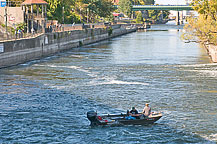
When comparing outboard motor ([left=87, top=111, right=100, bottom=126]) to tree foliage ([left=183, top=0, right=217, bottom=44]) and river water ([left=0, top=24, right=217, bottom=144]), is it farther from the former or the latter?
tree foliage ([left=183, top=0, right=217, bottom=44])

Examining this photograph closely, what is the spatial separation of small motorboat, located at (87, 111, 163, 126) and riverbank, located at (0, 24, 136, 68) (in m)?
31.9

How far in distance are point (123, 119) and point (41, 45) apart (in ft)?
152

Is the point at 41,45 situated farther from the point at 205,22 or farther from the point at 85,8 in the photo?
the point at 85,8

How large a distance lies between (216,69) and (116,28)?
107 m

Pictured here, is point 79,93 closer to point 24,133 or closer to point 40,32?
point 24,133

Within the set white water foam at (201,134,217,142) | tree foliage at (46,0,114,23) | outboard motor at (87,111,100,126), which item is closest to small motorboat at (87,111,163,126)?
outboard motor at (87,111,100,126)

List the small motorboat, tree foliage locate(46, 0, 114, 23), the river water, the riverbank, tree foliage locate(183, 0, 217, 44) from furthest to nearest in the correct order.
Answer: tree foliage locate(46, 0, 114, 23) → tree foliage locate(183, 0, 217, 44) → the riverbank → the small motorboat → the river water

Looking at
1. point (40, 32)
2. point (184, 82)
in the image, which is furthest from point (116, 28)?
point (184, 82)

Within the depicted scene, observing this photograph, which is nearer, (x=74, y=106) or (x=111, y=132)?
(x=111, y=132)

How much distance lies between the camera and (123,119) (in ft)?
111

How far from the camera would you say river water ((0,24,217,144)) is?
31969 mm

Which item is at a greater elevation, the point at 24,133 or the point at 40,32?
the point at 40,32

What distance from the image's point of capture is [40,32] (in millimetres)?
79250

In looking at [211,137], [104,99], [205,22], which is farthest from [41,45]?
[211,137]
